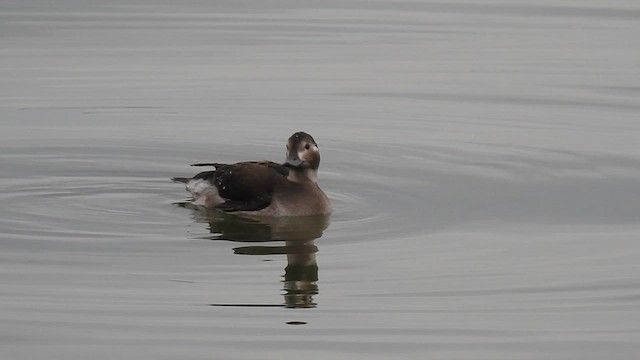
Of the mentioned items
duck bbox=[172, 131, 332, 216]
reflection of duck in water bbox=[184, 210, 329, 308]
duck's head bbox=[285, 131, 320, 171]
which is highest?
duck's head bbox=[285, 131, 320, 171]

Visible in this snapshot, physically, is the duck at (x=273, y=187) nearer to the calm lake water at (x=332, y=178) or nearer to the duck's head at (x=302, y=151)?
the duck's head at (x=302, y=151)

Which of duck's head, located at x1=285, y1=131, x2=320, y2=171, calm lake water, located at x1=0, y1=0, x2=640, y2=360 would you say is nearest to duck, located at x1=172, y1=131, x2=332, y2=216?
duck's head, located at x1=285, y1=131, x2=320, y2=171

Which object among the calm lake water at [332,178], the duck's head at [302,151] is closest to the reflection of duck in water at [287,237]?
the calm lake water at [332,178]

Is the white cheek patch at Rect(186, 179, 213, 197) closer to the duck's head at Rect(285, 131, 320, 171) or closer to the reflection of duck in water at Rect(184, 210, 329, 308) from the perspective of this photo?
the reflection of duck in water at Rect(184, 210, 329, 308)

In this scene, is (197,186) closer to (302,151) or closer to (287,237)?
(302,151)

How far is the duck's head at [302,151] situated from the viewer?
12617 mm

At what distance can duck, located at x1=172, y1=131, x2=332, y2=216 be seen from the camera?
12.7 metres

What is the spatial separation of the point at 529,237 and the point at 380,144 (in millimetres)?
3422

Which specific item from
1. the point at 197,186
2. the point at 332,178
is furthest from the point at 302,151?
the point at 332,178

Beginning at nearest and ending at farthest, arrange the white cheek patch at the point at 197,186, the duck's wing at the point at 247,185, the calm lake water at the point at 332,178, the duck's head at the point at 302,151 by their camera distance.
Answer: the calm lake water at the point at 332,178
the duck's head at the point at 302,151
the duck's wing at the point at 247,185
the white cheek patch at the point at 197,186

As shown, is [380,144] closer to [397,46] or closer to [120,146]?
[120,146]

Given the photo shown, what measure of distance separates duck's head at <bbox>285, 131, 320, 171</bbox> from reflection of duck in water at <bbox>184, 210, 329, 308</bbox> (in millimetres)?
415

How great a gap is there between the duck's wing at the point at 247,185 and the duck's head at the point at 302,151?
0.22 meters

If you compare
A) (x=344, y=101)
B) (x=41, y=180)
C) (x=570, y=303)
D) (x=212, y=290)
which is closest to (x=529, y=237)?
(x=570, y=303)
